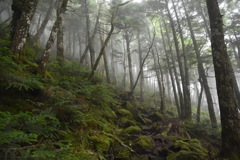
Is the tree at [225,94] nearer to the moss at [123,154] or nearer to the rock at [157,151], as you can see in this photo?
the rock at [157,151]

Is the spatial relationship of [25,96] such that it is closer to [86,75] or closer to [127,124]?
[86,75]

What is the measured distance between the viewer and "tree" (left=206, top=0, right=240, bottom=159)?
4820 mm

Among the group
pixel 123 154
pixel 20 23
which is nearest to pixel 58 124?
pixel 123 154

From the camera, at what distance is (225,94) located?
5.26 meters

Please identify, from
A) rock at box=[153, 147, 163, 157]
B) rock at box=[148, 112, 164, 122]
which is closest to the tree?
rock at box=[153, 147, 163, 157]

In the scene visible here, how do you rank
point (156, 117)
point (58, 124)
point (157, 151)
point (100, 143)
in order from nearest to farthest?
point (58, 124) < point (100, 143) < point (157, 151) < point (156, 117)

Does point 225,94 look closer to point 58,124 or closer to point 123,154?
point 123,154

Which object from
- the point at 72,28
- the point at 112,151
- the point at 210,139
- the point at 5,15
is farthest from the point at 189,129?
the point at 5,15

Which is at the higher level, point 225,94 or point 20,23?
point 20,23

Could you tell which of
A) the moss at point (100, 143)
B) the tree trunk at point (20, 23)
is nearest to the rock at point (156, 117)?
the moss at point (100, 143)

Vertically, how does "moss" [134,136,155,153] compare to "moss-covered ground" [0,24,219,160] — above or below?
below

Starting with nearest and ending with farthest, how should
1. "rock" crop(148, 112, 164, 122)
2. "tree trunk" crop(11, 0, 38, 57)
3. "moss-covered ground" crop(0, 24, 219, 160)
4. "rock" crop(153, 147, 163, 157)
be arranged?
1. "moss-covered ground" crop(0, 24, 219, 160)
2. "tree trunk" crop(11, 0, 38, 57)
3. "rock" crop(153, 147, 163, 157)
4. "rock" crop(148, 112, 164, 122)

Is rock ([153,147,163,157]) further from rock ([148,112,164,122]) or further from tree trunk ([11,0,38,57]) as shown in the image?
tree trunk ([11,0,38,57])

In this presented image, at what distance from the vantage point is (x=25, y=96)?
12.9ft
